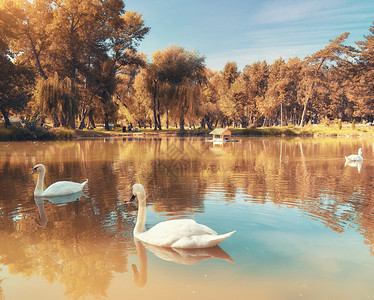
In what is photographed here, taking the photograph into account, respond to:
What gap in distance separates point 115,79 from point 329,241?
2204 inches

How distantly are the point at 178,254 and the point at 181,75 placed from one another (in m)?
56.4

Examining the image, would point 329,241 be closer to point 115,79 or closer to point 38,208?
point 38,208

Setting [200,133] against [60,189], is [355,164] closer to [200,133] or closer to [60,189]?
[60,189]

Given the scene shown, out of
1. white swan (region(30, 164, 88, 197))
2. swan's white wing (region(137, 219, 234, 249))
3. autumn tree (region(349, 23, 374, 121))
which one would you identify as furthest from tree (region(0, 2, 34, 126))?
autumn tree (region(349, 23, 374, 121))

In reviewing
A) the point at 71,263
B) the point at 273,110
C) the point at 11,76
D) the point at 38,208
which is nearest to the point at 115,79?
the point at 11,76

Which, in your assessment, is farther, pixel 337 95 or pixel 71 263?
pixel 337 95

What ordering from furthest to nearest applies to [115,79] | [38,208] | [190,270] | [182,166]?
[115,79]
[182,166]
[38,208]
[190,270]

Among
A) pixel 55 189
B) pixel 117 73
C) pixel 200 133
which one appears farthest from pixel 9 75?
pixel 55 189

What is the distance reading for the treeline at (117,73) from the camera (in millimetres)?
44625

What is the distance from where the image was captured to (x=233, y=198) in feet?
33.7

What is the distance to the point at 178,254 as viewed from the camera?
19.8 feet

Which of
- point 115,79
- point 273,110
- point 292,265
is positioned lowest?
point 292,265

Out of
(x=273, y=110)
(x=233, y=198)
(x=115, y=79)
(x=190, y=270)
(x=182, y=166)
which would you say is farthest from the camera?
(x=273, y=110)

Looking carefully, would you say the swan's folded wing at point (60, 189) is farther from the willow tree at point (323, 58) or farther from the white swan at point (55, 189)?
the willow tree at point (323, 58)
